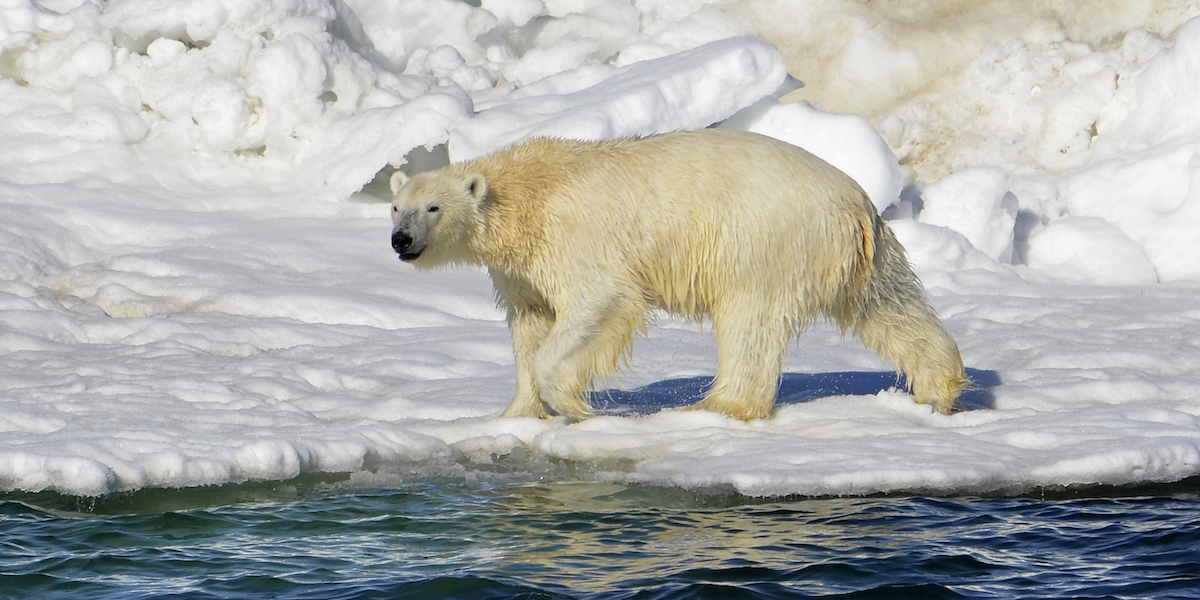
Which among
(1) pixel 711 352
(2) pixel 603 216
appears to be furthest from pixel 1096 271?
(2) pixel 603 216

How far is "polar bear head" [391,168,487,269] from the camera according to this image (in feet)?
19.4

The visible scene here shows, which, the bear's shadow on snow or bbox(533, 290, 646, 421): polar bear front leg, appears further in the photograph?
the bear's shadow on snow

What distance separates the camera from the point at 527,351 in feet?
21.1

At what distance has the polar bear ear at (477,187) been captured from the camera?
599cm

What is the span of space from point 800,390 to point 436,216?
2405mm

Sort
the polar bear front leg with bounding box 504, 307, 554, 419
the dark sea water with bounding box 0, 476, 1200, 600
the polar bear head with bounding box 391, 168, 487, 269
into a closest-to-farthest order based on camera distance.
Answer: the dark sea water with bounding box 0, 476, 1200, 600 < the polar bear head with bounding box 391, 168, 487, 269 < the polar bear front leg with bounding box 504, 307, 554, 419

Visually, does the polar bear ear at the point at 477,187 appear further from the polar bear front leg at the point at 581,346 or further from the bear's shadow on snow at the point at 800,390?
the bear's shadow on snow at the point at 800,390

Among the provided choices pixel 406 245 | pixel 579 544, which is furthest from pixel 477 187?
pixel 579 544

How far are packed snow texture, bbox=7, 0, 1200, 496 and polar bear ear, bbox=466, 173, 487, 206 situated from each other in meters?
1.10

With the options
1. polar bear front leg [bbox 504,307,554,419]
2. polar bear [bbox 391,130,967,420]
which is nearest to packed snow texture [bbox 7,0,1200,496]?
polar bear front leg [bbox 504,307,554,419]

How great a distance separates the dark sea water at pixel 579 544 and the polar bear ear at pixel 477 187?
Answer: 1331 millimetres

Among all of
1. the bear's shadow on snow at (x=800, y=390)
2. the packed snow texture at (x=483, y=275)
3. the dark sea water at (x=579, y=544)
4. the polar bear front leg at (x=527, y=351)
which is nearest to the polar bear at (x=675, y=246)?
the polar bear front leg at (x=527, y=351)

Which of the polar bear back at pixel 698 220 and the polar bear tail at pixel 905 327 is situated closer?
the polar bear back at pixel 698 220

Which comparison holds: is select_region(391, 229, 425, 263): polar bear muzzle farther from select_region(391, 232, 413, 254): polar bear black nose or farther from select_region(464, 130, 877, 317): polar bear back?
select_region(464, 130, 877, 317): polar bear back
